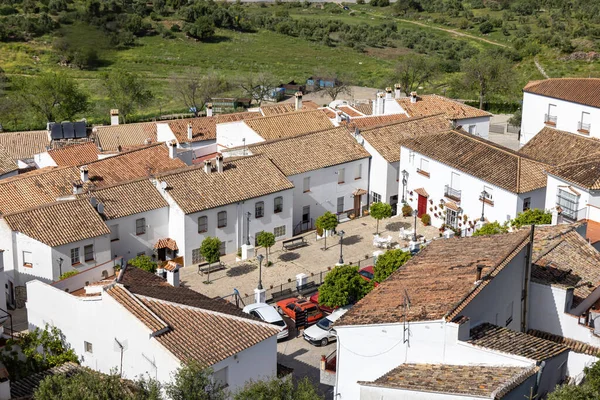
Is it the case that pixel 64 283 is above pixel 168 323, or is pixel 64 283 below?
below

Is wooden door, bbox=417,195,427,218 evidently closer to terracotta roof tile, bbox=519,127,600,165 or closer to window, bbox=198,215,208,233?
terracotta roof tile, bbox=519,127,600,165

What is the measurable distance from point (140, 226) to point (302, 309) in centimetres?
1028

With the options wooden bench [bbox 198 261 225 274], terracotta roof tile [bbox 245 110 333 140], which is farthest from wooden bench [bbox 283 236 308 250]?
terracotta roof tile [bbox 245 110 333 140]

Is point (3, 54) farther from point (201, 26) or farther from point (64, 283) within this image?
point (64, 283)

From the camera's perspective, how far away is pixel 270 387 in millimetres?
20359

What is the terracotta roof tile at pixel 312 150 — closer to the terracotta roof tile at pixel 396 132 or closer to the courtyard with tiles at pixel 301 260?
the terracotta roof tile at pixel 396 132

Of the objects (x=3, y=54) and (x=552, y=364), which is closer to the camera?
(x=552, y=364)

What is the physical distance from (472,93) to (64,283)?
165ft

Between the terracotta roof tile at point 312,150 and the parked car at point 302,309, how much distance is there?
11.2 meters

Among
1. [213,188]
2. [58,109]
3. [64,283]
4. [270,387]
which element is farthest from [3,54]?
[270,387]

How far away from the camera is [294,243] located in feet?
141

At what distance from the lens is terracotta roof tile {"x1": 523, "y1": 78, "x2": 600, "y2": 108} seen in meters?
50.4

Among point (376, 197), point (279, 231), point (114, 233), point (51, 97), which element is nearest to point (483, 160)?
point (376, 197)

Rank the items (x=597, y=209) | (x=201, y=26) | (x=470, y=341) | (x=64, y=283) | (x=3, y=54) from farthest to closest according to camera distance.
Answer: (x=201, y=26)
(x=3, y=54)
(x=597, y=209)
(x=64, y=283)
(x=470, y=341)
